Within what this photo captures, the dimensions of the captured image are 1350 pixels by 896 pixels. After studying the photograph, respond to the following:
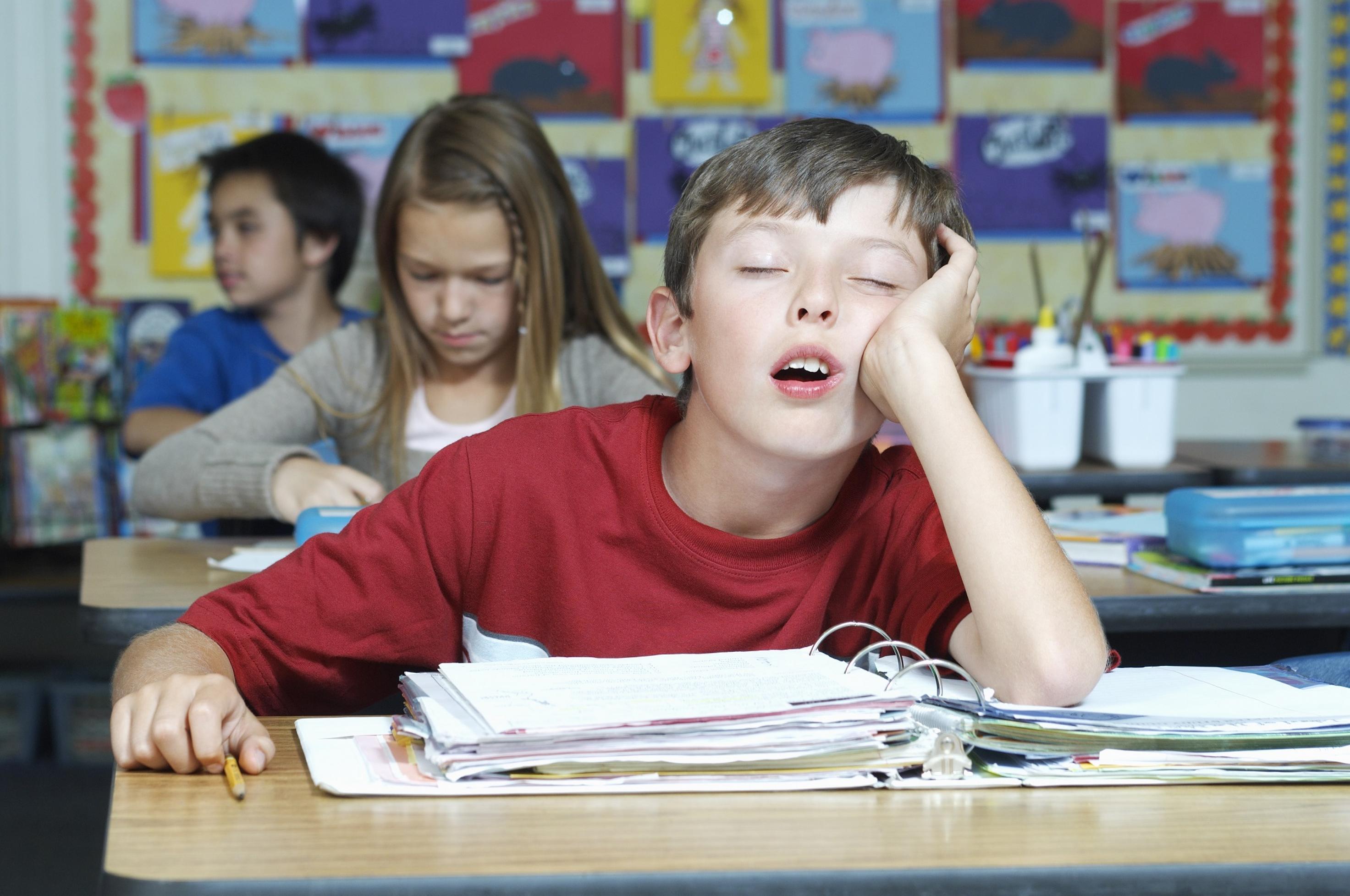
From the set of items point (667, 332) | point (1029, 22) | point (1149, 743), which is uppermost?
point (1029, 22)

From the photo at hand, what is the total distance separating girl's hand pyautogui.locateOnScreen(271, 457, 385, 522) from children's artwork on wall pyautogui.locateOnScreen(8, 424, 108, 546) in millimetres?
1646

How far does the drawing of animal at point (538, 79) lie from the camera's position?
3.17 meters

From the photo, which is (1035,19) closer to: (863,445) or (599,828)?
(863,445)

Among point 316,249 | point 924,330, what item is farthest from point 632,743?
point 316,249

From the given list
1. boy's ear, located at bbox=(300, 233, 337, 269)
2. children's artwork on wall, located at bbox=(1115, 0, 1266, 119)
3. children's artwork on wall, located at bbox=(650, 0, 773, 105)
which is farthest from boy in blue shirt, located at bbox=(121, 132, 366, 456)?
children's artwork on wall, located at bbox=(1115, 0, 1266, 119)

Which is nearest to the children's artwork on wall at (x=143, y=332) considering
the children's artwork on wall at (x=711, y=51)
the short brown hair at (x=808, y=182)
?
the children's artwork on wall at (x=711, y=51)

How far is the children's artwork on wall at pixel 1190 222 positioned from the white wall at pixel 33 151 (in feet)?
8.29

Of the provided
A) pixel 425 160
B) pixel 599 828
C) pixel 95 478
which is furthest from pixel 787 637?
pixel 95 478

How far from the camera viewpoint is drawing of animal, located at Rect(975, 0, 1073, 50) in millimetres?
3332

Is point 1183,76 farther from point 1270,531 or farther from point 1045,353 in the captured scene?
point 1270,531

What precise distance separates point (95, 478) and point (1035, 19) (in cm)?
248

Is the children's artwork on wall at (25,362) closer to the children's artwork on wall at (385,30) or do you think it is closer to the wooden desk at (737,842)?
the children's artwork on wall at (385,30)

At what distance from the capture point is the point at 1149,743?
0.73 meters

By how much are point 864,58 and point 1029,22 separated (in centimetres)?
43
